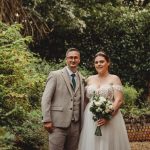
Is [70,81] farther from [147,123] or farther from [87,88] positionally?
[147,123]

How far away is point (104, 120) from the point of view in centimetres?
661

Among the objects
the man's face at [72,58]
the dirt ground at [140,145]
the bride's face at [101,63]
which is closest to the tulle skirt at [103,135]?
the bride's face at [101,63]

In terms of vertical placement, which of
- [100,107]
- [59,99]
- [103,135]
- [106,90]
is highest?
[106,90]

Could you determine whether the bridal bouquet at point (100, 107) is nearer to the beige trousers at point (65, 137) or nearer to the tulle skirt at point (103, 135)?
the tulle skirt at point (103, 135)

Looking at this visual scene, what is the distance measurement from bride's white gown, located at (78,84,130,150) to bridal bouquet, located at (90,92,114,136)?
149 mm

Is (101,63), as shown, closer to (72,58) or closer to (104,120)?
(72,58)

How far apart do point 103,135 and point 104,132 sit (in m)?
0.06

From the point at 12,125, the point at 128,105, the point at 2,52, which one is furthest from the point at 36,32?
the point at 12,125

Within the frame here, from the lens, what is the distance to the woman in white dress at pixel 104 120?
6.66m

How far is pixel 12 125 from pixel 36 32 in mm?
6546

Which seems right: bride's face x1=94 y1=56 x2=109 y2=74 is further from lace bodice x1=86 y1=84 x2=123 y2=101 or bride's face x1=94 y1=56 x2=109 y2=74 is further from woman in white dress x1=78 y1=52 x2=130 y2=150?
lace bodice x1=86 y1=84 x2=123 y2=101

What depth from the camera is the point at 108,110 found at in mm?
6449

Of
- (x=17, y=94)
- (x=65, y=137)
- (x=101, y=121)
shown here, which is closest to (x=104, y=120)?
(x=101, y=121)

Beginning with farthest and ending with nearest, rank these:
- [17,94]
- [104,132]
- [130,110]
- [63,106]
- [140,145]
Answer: [130,110]
[140,145]
[17,94]
[104,132]
[63,106]
